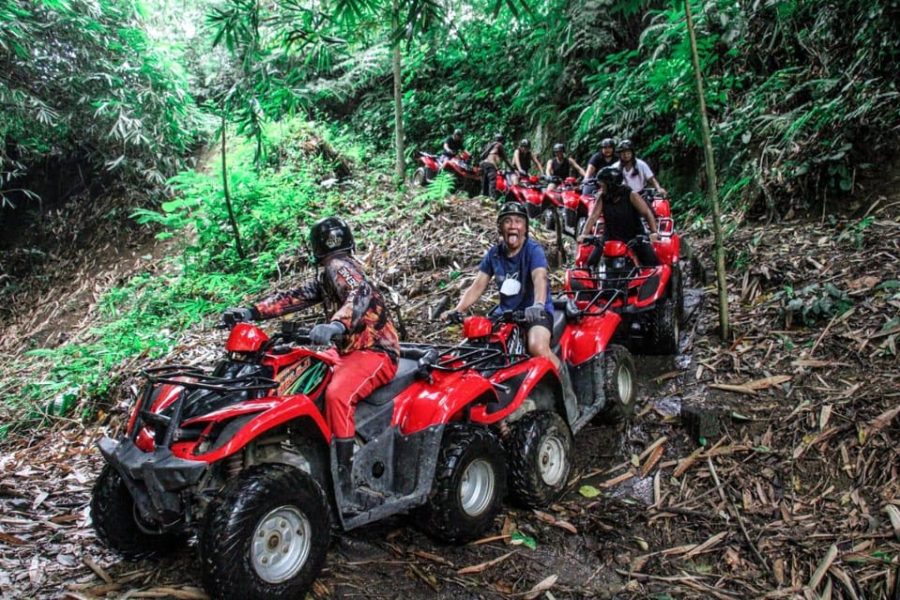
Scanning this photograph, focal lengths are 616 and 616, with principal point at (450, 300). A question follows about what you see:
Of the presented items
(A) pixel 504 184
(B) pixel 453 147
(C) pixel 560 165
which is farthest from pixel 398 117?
(C) pixel 560 165

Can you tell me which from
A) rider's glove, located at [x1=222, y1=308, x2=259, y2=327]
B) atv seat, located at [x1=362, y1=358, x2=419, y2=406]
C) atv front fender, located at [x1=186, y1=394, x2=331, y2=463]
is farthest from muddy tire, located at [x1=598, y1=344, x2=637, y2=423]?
rider's glove, located at [x1=222, y1=308, x2=259, y2=327]

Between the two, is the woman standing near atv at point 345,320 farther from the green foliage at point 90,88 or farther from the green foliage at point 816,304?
the green foliage at point 90,88

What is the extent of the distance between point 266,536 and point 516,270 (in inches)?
116

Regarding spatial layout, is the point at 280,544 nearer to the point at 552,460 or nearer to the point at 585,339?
the point at 552,460

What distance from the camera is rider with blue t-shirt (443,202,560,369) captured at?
4.77 metres

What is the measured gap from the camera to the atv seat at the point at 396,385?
372 centimetres

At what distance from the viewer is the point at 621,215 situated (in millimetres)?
6859

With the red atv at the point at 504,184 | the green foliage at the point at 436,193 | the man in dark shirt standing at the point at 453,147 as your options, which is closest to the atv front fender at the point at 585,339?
the green foliage at the point at 436,193

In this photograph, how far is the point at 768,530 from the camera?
376cm

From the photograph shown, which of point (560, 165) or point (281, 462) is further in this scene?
point (560, 165)

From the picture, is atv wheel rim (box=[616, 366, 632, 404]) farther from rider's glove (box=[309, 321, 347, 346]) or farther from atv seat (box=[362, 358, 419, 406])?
rider's glove (box=[309, 321, 347, 346])

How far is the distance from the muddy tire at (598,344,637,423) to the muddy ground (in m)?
0.15

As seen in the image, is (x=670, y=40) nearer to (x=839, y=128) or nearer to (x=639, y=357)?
(x=839, y=128)

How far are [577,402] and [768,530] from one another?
170 cm
